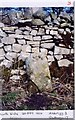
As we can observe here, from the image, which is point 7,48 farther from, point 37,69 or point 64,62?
point 64,62

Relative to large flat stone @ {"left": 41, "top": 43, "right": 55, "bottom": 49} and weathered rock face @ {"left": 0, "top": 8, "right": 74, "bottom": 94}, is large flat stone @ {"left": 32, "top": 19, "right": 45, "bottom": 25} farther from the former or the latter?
large flat stone @ {"left": 41, "top": 43, "right": 55, "bottom": 49}

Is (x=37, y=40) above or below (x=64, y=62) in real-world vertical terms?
above

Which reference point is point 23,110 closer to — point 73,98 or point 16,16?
point 73,98

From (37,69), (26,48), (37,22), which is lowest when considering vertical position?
(37,69)

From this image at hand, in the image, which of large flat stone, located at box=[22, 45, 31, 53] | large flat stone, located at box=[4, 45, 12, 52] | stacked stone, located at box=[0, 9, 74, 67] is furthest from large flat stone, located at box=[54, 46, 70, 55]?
large flat stone, located at box=[4, 45, 12, 52]

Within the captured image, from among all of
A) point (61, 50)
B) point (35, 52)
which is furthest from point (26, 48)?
point (61, 50)

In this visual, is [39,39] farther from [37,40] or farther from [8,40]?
[8,40]

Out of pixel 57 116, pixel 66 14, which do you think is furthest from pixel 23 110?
pixel 66 14

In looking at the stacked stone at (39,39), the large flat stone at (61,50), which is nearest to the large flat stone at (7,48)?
the stacked stone at (39,39)

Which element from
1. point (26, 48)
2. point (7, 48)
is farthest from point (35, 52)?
point (7, 48)

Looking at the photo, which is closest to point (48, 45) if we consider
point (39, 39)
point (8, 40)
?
point (39, 39)

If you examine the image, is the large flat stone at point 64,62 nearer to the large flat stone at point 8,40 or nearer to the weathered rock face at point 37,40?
the weathered rock face at point 37,40

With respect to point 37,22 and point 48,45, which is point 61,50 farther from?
point 37,22

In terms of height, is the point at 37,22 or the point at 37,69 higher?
the point at 37,22
